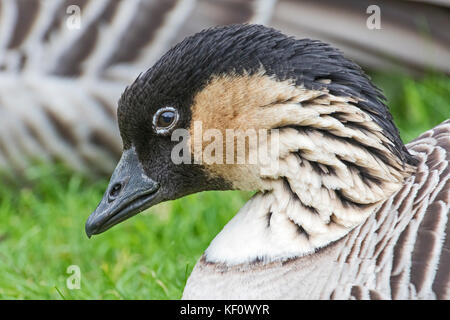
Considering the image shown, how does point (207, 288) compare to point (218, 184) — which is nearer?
point (207, 288)

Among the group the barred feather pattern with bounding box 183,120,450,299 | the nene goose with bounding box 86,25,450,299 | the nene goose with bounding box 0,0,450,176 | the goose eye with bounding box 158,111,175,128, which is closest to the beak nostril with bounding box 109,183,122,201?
the nene goose with bounding box 86,25,450,299

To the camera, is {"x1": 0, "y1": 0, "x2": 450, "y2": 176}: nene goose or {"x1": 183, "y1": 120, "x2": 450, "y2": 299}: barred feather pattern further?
{"x1": 0, "y1": 0, "x2": 450, "y2": 176}: nene goose

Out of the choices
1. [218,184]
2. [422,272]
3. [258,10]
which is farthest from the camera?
[258,10]

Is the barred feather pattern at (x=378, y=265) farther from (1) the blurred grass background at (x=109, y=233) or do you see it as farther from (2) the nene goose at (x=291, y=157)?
(1) the blurred grass background at (x=109, y=233)

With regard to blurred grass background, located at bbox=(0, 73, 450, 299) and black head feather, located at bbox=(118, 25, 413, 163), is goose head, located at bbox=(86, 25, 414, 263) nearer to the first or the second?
black head feather, located at bbox=(118, 25, 413, 163)

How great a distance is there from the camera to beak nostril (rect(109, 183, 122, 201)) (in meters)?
3.38

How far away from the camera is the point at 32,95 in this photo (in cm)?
557

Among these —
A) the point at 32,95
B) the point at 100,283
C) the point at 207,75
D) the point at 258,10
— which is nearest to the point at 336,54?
the point at 207,75

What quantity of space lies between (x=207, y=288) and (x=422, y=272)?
2.74 ft

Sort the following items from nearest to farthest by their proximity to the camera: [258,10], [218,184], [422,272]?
1. [422,272]
2. [218,184]
3. [258,10]

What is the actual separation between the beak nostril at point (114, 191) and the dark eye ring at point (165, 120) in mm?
316

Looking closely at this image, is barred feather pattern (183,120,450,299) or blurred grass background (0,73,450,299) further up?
barred feather pattern (183,120,450,299)

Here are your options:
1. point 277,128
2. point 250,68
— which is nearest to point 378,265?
point 277,128
